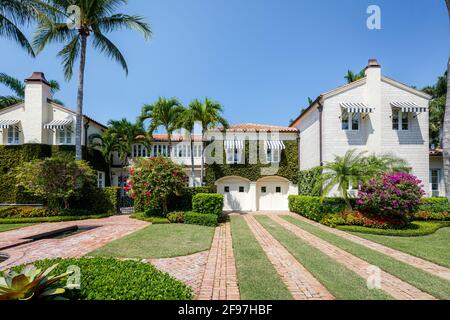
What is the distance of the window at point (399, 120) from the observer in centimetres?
1749

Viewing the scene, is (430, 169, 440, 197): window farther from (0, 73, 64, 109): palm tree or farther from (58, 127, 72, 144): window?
(0, 73, 64, 109): palm tree

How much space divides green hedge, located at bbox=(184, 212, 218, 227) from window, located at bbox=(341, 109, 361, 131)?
473 inches

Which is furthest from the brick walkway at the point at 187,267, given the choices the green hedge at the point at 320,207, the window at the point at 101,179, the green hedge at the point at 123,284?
the window at the point at 101,179

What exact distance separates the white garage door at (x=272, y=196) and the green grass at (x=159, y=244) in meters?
11.3

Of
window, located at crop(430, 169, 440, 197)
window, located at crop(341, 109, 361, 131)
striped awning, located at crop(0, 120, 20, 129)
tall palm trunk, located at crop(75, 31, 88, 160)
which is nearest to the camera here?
window, located at crop(341, 109, 361, 131)

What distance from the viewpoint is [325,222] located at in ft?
45.3

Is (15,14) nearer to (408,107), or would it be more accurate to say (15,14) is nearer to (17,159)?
(17,159)

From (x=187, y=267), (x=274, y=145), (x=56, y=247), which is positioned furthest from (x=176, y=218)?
(x=274, y=145)

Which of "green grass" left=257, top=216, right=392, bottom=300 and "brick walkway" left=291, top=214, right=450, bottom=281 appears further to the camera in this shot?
"brick walkway" left=291, top=214, right=450, bottom=281

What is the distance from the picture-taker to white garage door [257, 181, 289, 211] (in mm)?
22172

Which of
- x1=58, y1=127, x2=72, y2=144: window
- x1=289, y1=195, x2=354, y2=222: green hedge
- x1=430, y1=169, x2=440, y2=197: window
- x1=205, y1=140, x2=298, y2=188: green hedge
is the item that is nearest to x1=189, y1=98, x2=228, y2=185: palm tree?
x1=205, y1=140, x2=298, y2=188: green hedge
